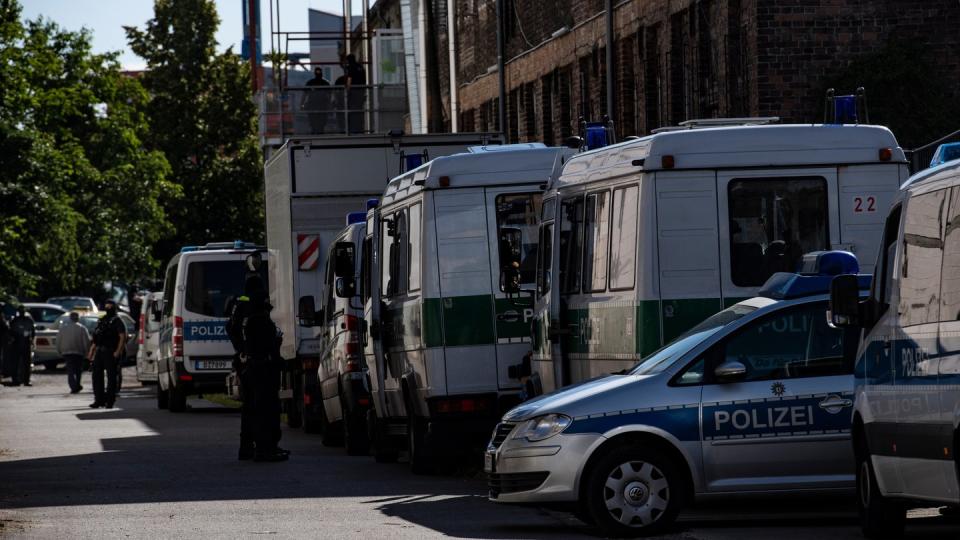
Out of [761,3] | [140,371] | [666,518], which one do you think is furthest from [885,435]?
[140,371]

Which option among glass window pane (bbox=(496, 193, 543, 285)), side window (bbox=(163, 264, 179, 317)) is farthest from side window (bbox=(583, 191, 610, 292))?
side window (bbox=(163, 264, 179, 317))

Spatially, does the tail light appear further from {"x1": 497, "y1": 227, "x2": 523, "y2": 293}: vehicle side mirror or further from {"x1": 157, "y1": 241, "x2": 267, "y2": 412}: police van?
{"x1": 497, "y1": 227, "x2": 523, "y2": 293}: vehicle side mirror

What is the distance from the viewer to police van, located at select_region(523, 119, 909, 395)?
14.4 meters

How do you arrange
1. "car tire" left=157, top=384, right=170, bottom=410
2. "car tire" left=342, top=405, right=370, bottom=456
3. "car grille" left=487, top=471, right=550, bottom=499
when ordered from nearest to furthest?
"car grille" left=487, top=471, right=550, bottom=499 < "car tire" left=342, top=405, right=370, bottom=456 < "car tire" left=157, top=384, right=170, bottom=410

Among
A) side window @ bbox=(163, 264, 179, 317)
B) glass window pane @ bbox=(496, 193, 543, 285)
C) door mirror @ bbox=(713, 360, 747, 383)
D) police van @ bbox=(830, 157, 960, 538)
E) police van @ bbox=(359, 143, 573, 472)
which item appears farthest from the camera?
side window @ bbox=(163, 264, 179, 317)

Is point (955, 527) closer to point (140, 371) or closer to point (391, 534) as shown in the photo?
point (391, 534)

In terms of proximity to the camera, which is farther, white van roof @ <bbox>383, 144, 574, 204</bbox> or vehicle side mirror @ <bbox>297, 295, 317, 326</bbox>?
vehicle side mirror @ <bbox>297, 295, 317, 326</bbox>

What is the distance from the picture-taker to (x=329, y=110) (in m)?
47.1

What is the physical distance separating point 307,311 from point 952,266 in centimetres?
1460

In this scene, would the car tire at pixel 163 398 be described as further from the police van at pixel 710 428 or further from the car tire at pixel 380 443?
the police van at pixel 710 428

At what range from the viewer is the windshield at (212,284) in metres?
32.8

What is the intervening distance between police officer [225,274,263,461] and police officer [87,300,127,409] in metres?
14.0

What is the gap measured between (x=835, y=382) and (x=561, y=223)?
3988 millimetres

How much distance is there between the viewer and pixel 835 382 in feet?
42.4
